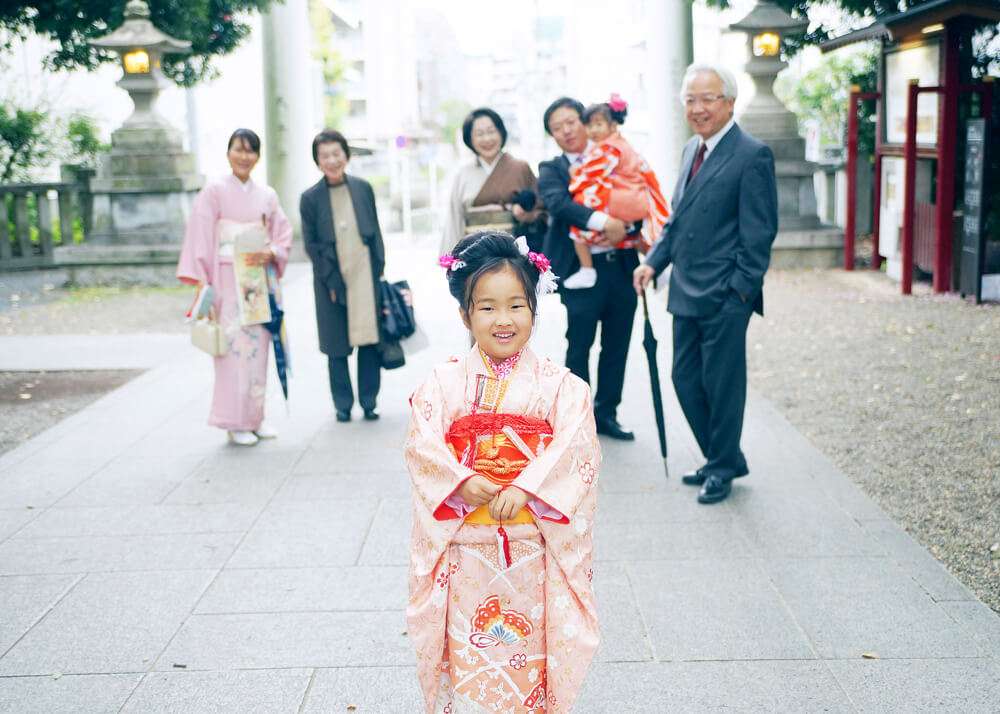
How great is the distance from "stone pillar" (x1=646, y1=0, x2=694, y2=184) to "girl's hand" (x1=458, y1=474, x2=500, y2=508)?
11425 mm

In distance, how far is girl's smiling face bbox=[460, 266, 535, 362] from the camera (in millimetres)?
2768

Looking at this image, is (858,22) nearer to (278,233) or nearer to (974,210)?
(974,210)

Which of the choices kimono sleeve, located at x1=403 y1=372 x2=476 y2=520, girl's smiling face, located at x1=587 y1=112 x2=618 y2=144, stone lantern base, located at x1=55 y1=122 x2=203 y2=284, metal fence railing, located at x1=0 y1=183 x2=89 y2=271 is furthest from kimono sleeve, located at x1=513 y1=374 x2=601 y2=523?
metal fence railing, located at x1=0 y1=183 x2=89 y2=271

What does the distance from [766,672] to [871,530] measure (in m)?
1.51

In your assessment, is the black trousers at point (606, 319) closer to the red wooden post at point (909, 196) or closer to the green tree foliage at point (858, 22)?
the red wooden post at point (909, 196)

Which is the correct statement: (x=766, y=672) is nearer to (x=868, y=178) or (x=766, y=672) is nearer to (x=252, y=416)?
(x=252, y=416)

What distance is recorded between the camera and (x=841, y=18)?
46.5 feet

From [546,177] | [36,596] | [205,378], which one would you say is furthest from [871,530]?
[205,378]

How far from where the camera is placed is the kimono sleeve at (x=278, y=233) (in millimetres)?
6211

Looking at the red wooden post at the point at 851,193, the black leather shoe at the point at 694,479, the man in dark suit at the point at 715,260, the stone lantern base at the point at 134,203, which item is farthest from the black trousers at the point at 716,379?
the stone lantern base at the point at 134,203

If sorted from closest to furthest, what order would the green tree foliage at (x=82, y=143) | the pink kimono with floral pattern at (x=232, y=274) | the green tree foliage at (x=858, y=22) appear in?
the pink kimono with floral pattern at (x=232, y=274) < the green tree foliage at (x=858, y=22) < the green tree foliage at (x=82, y=143)

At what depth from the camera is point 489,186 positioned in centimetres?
597

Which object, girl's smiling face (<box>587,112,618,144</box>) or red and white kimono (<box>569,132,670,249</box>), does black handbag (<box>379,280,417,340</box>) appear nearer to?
red and white kimono (<box>569,132,670,249</box>)

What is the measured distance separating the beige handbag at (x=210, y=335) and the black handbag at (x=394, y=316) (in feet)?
3.32
